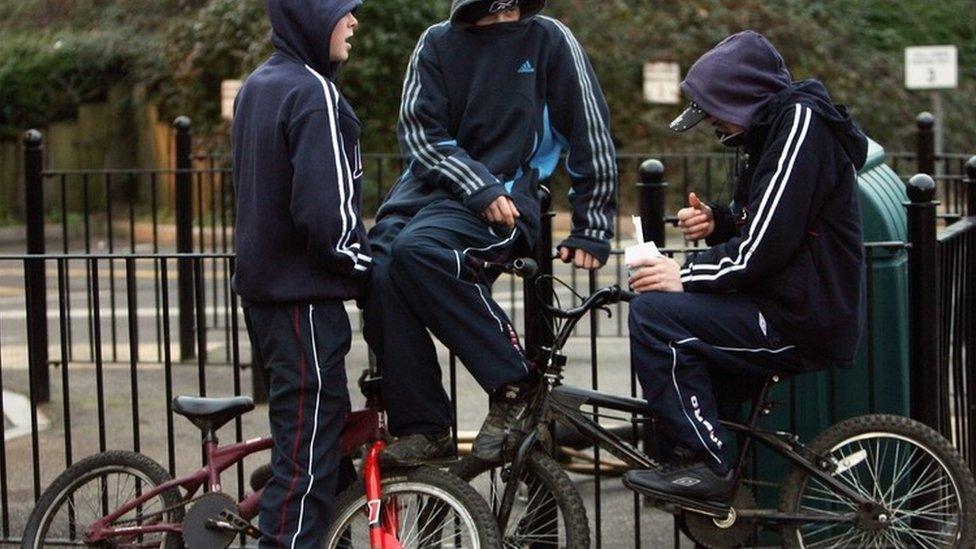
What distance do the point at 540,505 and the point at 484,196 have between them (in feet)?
2.91

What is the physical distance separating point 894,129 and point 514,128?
18837mm

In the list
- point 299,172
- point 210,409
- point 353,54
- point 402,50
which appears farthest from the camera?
point 353,54

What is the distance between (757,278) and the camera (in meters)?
5.03

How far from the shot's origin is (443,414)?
16.8 ft

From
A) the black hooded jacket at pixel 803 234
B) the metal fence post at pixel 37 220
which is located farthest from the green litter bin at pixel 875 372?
the metal fence post at pixel 37 220

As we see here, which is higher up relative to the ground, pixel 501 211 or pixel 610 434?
pixel 501 211

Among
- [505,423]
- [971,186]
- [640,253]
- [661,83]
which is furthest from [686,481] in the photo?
[661,83]

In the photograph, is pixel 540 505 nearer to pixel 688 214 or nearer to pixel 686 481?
pixel 686 481

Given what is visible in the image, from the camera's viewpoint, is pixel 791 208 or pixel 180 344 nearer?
pixel 791 208

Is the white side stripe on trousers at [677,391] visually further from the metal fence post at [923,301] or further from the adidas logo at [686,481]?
the metal fence post at [923,301]

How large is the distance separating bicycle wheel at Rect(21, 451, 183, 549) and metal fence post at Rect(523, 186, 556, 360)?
1.18m

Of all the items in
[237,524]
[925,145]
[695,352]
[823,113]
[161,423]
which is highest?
[823,113]

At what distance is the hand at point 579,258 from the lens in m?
5.27

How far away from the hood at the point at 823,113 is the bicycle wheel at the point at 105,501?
79.8 inches
